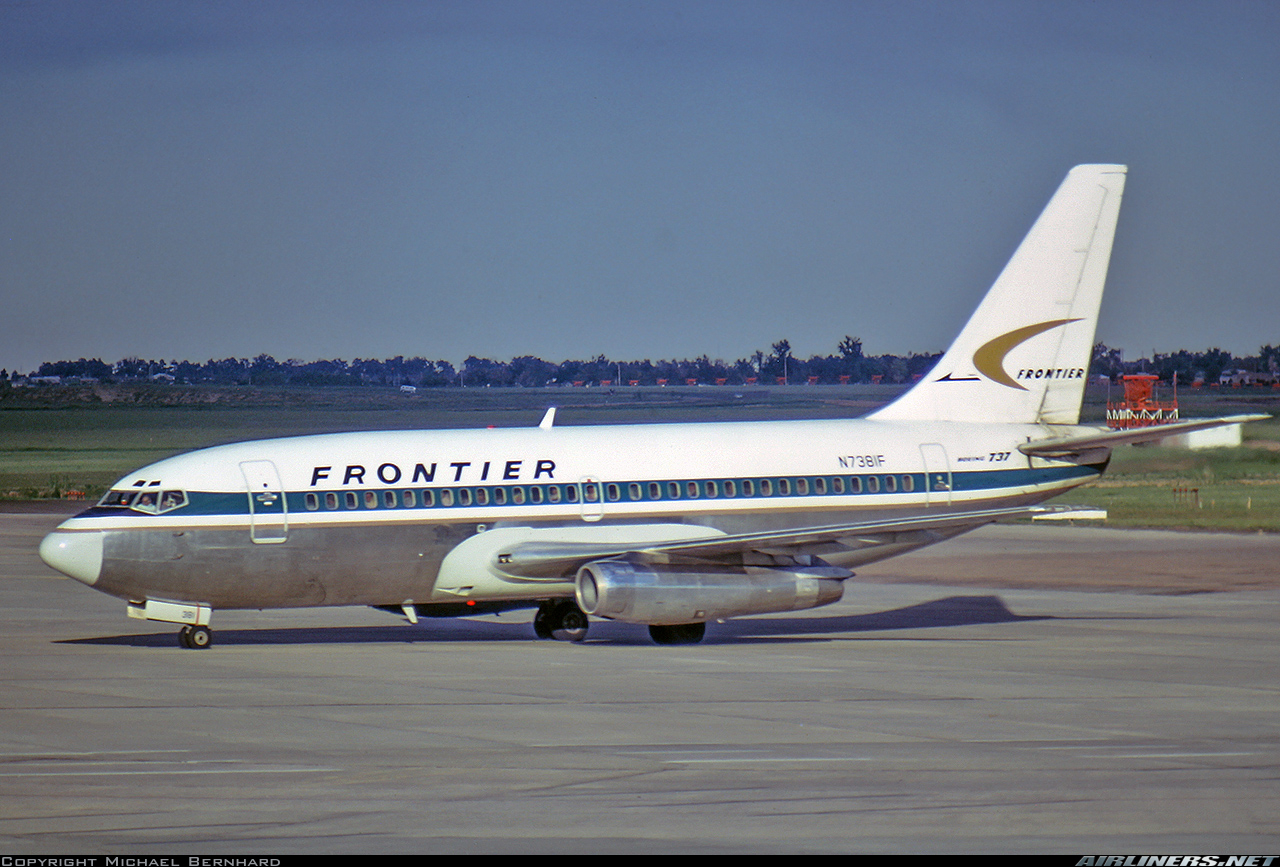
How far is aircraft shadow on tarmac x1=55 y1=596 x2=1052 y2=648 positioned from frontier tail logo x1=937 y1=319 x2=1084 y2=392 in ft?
16.5

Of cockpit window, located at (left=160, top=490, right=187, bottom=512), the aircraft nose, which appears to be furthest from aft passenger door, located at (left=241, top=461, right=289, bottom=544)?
the aircraft nose

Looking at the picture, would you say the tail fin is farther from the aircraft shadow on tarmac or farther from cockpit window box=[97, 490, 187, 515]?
cockpit window box=[97, 490, 187, 515]

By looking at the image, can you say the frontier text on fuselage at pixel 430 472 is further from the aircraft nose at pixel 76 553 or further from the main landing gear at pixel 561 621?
the aircraft nose at pixel 76 553

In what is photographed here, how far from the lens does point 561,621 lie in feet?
99.5

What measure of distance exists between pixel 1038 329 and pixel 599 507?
1051 centimetres

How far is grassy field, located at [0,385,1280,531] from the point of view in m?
58.6

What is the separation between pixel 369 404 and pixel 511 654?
351 feet

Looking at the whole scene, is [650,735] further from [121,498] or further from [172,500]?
[121,498]

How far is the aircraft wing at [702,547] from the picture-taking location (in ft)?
92.0

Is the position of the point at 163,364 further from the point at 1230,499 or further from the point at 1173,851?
the point at 1173,851

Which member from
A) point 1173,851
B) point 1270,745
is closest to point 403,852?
point 1173,851

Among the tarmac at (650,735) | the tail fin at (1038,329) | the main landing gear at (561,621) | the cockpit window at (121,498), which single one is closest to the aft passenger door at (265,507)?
the cockpit window at (121,498)

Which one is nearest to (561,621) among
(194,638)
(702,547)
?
(702,547)

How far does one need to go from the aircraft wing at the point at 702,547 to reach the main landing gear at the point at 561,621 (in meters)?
1.90
